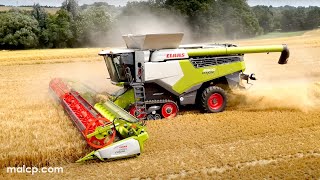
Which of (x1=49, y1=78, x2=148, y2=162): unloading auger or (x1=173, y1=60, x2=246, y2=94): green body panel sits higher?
(x1=173, y1=60, x2=246, y2=94): green body panel

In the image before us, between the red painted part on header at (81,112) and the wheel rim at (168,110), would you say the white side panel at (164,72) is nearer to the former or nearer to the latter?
the wheel rim at (168,110)

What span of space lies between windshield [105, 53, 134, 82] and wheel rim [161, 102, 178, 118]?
2.98 ft

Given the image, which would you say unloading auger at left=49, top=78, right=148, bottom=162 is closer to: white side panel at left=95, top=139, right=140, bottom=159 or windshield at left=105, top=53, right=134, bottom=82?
white side panel at left=95, top=139, right=140, bottom=159

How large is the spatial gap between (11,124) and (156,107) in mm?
2496

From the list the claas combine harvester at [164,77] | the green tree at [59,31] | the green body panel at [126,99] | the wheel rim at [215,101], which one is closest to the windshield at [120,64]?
the claas combine harvester at [164,77]

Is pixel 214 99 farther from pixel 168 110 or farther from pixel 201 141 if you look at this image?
pixel 201 141

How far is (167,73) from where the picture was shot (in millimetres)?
7418

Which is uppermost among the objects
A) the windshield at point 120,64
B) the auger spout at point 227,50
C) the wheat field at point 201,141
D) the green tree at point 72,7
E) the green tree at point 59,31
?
the green tree at point 72,7

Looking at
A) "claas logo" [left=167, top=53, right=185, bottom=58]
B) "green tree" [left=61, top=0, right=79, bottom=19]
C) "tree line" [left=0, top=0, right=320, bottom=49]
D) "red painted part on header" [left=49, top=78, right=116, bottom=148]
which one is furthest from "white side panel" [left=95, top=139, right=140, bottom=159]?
"green tree" [left=61, top=0, right=79, bottom=19]

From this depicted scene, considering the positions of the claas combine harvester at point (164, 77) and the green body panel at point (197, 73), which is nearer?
the claas combine harvester at point (164, 77)

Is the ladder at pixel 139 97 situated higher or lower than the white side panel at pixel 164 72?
lower

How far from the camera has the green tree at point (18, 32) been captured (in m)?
28.9

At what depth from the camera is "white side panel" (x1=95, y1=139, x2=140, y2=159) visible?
16.8 feet

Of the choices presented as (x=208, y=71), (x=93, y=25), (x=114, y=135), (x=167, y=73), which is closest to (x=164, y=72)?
(x=167, y=73)
